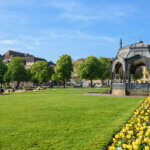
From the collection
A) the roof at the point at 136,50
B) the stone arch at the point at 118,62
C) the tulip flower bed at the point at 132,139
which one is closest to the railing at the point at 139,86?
the stone arch at the point at 118,62

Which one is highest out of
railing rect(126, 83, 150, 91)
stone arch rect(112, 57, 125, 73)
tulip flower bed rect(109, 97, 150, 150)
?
stone arch rect(112, 57, 125, 73)

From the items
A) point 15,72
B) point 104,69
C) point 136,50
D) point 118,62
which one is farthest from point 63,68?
point 136,50

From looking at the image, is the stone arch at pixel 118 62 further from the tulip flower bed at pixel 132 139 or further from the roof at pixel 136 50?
the tulip flower bed at pixel 132 139

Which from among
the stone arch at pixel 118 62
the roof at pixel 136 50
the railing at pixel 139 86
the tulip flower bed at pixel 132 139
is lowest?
the tulip flower bed at pixel 132 139

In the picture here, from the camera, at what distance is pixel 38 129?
22.6 ft

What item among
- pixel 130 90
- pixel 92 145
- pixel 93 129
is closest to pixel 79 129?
pixel 93 129

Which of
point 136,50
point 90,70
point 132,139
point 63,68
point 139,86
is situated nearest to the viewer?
point 132,139

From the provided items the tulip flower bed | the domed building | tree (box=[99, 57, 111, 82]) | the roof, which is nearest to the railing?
the domed building

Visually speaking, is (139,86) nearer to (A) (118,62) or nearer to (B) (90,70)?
(A) (118,62)

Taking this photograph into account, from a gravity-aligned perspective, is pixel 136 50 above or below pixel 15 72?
above

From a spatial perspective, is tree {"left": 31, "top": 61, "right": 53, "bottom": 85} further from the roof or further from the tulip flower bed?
the tulip flower bed

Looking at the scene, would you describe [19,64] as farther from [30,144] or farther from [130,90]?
[30,144]

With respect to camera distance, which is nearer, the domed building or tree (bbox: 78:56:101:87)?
the domed building

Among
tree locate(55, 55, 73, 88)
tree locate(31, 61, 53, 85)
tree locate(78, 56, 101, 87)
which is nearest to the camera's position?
tree locate(55, 55, 73, 88)
